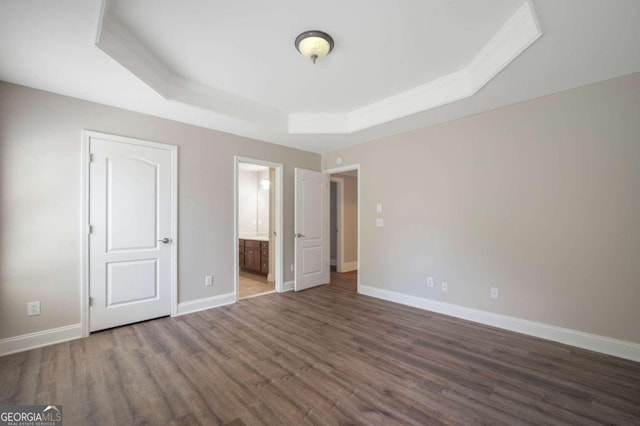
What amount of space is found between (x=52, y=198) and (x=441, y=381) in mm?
4011

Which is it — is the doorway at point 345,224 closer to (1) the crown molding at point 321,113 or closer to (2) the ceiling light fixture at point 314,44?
(1) the crown molding at point 321,113

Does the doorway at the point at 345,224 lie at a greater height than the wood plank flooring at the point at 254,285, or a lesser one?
greater

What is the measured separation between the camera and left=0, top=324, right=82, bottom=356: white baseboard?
98.2 inches

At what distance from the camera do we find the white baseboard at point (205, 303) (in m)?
3.57

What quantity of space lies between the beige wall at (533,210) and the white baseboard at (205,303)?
2.51 metres

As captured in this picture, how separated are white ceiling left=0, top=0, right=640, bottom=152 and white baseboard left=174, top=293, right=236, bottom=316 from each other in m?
2.46

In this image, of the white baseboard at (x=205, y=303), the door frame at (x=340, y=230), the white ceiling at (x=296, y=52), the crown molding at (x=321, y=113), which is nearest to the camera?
the white ceiling at (x=296, y=52)

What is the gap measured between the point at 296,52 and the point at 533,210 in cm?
298

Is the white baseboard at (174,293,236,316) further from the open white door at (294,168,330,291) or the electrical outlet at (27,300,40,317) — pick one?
the electrical outlet at (27,300,40,317)

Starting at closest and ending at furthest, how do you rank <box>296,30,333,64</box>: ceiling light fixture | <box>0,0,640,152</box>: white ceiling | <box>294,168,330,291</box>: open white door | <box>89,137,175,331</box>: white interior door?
<box>0,0,640,152</box>: white ceiling, <box>296,30,333,64</box>: ceiling light fixture, <box>89,137,175,331</box>: white interior door, <box>294,168,330,291</box>: open white door

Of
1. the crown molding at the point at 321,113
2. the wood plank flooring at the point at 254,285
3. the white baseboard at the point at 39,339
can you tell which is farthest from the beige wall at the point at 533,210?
the white baseboard at the point at 39,339

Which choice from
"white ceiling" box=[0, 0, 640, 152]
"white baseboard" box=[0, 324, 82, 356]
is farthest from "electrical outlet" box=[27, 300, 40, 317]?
→ "white ceiling" box=[0, 0, 640, 152]

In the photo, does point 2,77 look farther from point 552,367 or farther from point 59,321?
point 552,367

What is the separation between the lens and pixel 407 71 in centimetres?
288
